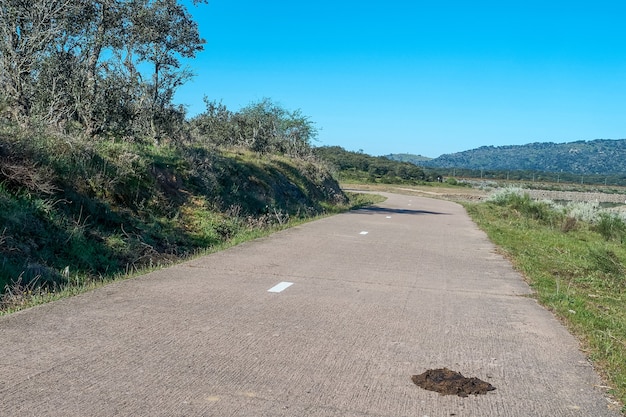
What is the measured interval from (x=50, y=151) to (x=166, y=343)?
788 cm

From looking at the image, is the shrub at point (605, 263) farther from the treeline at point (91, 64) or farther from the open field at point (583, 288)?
the treeline at point (91, 64)

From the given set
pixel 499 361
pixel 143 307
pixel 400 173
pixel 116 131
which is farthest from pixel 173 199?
pixel 400 173

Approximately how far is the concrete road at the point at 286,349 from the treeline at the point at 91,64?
7.05 metres

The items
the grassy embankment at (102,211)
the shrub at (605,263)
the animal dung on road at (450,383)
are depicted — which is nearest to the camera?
the animal dung on road at (450,383)

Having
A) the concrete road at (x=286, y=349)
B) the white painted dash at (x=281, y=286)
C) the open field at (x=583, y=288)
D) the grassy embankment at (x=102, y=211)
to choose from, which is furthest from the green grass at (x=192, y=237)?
the open field at (x=583, y=288)

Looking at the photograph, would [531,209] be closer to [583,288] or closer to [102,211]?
[583,288]

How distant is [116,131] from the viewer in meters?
17.7

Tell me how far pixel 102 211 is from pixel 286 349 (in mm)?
7624

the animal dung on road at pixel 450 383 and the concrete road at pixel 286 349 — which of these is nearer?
the concrete road at pixel 286 349

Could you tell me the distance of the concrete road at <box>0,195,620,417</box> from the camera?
4629 millimetres

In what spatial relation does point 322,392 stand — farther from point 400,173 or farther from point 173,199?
point 400,173

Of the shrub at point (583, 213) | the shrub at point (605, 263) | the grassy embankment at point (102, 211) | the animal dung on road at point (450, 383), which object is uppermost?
the grassy embankment at point (102, 211)

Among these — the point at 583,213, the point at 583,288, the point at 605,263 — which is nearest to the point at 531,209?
the point at 583,213

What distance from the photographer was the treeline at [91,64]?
1507 centimetres
